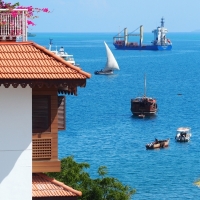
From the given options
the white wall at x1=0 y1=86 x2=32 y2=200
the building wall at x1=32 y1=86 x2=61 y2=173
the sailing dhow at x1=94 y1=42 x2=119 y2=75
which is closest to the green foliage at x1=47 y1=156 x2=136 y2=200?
the building wall at x1=32 y1=86 x2=61 y2=173

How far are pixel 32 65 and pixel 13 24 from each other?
1.29 meters

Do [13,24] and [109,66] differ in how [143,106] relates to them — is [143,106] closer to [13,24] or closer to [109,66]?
[109,66]

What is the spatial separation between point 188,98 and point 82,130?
129 feet

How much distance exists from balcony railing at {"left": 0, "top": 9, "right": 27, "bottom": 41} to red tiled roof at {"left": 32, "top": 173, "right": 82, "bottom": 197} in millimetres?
2232

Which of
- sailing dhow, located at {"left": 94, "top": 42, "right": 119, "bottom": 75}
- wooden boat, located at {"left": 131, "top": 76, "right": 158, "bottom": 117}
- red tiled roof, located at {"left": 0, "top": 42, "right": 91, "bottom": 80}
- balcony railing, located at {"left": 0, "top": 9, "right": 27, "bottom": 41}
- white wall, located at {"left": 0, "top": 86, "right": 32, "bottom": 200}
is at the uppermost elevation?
balcony railing, located at {"left": 0, "top": 9, "right": 27, "bottom": 41}

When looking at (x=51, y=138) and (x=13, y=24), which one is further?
(x=13, y=24)

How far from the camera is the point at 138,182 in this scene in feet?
185

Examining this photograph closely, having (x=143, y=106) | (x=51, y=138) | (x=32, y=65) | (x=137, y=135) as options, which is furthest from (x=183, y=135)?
(x=32, y=65)

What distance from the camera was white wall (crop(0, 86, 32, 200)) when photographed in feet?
38.9

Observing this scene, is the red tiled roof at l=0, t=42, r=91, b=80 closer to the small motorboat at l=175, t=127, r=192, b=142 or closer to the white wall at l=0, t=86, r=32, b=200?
the white wall at l=0, t=86, r=32, b=200

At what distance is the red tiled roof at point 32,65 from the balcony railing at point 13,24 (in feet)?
1.91

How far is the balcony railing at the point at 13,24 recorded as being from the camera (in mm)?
13055

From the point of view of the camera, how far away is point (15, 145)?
39.0ft

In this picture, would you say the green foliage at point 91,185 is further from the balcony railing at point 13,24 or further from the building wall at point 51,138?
the building wall at point 51,138
